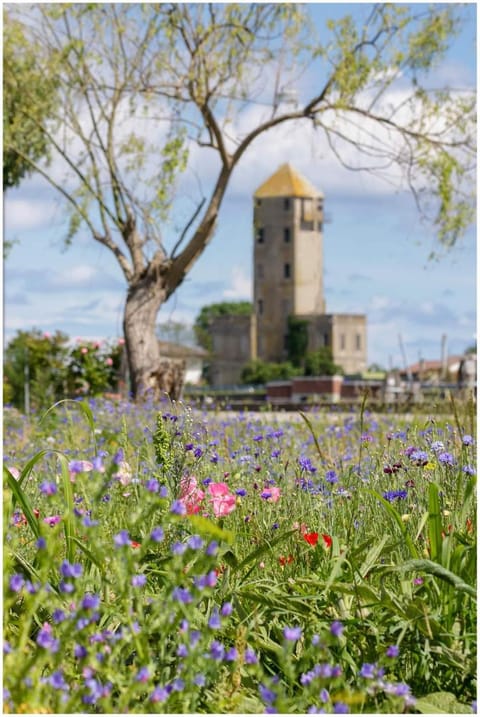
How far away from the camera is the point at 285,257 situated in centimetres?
7569

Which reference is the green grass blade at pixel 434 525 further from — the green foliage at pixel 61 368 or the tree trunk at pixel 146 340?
the tree trunk at pixel 146 340

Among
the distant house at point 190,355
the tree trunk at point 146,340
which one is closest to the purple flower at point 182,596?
the tree trunk at point 146,340

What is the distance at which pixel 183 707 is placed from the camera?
6.20ft

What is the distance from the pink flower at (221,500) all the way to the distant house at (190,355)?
5470 centimetres

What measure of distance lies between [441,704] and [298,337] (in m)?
74.7

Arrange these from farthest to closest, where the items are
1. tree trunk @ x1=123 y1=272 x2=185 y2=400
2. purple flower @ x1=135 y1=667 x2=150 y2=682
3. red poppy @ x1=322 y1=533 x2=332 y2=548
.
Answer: tree trunk @ x1=123 y1=272 x2=185 y2=400, red poppy @ x1=322 y1=533 x2=332 y2=548, purple flower @ x1=135 y1=667 x2=150 y2=682

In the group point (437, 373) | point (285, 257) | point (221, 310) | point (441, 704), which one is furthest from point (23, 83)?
point (221, 310)

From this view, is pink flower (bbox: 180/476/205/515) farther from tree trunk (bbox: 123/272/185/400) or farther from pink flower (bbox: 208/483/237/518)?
tree trunk (bbox: 123/272/185/400)

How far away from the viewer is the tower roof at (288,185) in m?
76.1

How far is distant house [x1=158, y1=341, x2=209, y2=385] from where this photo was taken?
64569 millimetres

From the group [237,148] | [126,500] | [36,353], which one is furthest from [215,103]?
[126,500]

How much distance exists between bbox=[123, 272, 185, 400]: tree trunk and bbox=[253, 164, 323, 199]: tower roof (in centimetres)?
6256

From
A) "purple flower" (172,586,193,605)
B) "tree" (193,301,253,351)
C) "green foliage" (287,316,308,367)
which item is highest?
"tree" (193,301,253,351)

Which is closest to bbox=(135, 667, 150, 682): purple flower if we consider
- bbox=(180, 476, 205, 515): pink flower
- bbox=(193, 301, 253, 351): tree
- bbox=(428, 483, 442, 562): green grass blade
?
bbox=(428, 483, 442, 562): green grass blade
